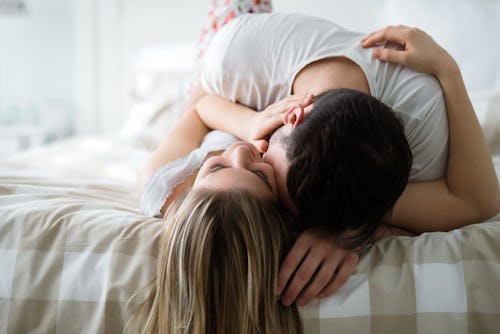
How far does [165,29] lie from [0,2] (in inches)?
43.0

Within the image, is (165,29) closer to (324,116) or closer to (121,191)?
(121,191)

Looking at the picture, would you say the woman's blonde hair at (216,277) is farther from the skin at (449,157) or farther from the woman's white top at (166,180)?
the woman's white top at (166,180)

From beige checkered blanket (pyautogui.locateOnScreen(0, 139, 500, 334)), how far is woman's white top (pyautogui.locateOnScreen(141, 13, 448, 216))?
170 millimetres

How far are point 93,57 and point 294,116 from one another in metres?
2.42

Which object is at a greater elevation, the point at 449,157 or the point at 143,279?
the point at 449,157

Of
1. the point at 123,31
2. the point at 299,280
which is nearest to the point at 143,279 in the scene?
the point at 299,280

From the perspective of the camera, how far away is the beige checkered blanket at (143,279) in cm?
63

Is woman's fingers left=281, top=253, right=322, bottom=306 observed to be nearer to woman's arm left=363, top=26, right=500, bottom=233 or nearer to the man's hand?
the man's hand

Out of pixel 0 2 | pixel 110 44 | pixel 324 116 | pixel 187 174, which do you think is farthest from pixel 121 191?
pixel 0 2

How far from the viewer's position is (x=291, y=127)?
75cm

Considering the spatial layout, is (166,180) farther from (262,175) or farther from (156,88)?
(156,88)

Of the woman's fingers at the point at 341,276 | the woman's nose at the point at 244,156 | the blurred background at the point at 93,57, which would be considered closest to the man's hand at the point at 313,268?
the woman's fingers at the point at 341,276

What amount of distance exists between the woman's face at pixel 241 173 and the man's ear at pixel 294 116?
2.9 inches

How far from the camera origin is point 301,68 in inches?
35.2
